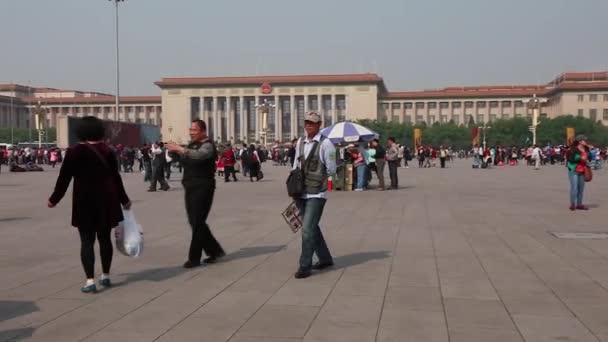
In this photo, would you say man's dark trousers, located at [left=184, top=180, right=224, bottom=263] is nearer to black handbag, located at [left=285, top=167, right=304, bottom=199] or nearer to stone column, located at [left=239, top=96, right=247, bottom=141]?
black handbag, located at [left=285, top=167, right=304, bottom=199]

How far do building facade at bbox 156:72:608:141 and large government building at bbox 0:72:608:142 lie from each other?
0.53 ft

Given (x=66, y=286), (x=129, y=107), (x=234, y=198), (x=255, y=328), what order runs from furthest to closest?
(x=129, y=107), (x=234, y=198), (x=66, y=286), (x=255, y=328)

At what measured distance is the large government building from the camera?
112 metres

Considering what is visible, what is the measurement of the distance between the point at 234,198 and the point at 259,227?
6112mm

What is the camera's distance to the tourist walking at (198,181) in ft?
23.2

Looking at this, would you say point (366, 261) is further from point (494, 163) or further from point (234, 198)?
point (494, 163)

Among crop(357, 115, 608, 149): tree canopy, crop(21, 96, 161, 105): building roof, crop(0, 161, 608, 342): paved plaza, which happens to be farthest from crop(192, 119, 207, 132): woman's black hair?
crop(21, 96, 161, 105): building roof

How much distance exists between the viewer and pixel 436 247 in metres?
8.51

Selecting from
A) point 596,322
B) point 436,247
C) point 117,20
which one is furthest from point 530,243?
point 117,20

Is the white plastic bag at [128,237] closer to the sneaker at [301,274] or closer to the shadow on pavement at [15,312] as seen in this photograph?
the shadow on pavement at [15,312]

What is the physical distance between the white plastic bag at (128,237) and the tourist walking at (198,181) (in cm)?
92

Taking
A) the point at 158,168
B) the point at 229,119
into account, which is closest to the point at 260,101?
→ the point at 229,119

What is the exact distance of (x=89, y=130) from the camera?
234 inches

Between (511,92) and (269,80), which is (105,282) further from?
(511,92)
